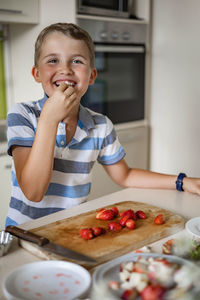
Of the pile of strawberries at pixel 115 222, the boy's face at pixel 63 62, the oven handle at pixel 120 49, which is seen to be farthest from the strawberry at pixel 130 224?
the oven handle at pixel 120 49

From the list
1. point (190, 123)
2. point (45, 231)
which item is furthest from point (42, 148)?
point (190, 123)

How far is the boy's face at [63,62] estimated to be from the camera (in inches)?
47.4

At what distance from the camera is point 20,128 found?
1195mm

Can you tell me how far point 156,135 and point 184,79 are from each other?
497mm

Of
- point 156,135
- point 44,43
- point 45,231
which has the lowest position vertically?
point 156,135

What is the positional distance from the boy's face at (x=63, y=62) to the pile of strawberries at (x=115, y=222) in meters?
0.42

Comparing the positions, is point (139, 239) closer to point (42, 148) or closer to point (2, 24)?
point (42, 148)

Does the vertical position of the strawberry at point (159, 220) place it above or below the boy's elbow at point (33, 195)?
below

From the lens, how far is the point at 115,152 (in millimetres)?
1414

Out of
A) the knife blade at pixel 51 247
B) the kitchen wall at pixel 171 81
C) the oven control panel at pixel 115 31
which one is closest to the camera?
the knife blade at pixel 51 247

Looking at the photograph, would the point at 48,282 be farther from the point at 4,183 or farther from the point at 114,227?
the point at 4,183

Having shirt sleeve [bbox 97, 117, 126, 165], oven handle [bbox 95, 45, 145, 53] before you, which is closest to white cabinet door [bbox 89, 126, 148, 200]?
oven handle [bbox 95, 45, 145, 53]

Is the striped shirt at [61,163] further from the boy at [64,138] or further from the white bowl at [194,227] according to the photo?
the white bowl at [194,227]

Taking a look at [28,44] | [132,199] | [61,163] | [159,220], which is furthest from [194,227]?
[28,44]
